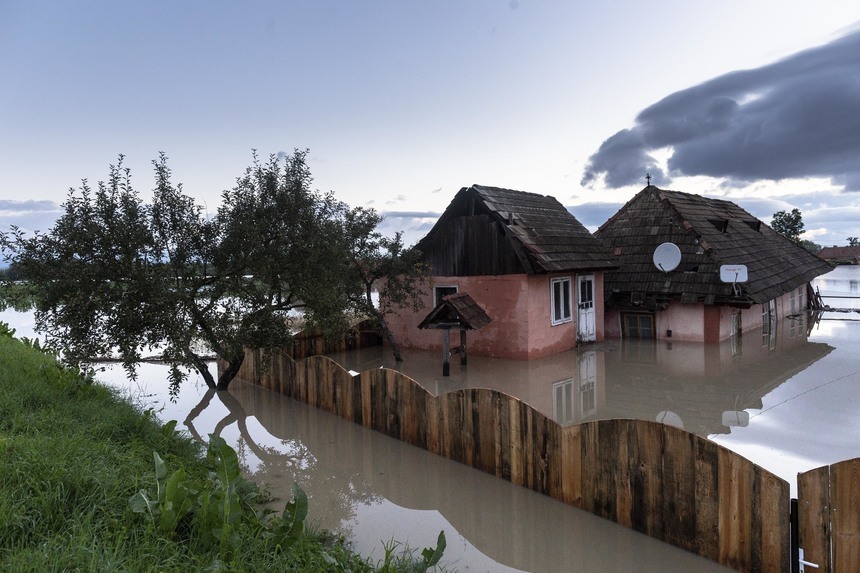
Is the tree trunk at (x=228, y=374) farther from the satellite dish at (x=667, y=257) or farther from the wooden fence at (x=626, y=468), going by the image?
the satellite dish at (x=667, y=257)

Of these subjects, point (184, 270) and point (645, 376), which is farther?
point (645, 376)

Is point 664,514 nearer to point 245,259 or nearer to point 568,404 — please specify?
point 568,404

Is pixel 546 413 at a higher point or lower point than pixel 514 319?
lower

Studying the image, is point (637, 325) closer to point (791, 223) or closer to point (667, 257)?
point (667, 257)

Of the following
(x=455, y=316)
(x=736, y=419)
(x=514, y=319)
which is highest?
(x=455, y=316)

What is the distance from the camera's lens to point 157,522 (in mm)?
4336

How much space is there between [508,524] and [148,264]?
7948 millimetres

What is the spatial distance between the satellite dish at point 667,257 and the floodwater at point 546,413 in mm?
2581

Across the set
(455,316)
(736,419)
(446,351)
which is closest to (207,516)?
(736,419)

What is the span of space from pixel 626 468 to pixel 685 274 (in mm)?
14158

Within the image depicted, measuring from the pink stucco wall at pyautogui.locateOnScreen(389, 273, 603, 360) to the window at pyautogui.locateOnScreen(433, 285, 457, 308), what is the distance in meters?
0.11

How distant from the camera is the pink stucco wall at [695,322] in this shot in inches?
694

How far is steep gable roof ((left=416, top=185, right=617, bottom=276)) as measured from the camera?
52.4ft

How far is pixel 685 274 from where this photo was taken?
18125 mm
